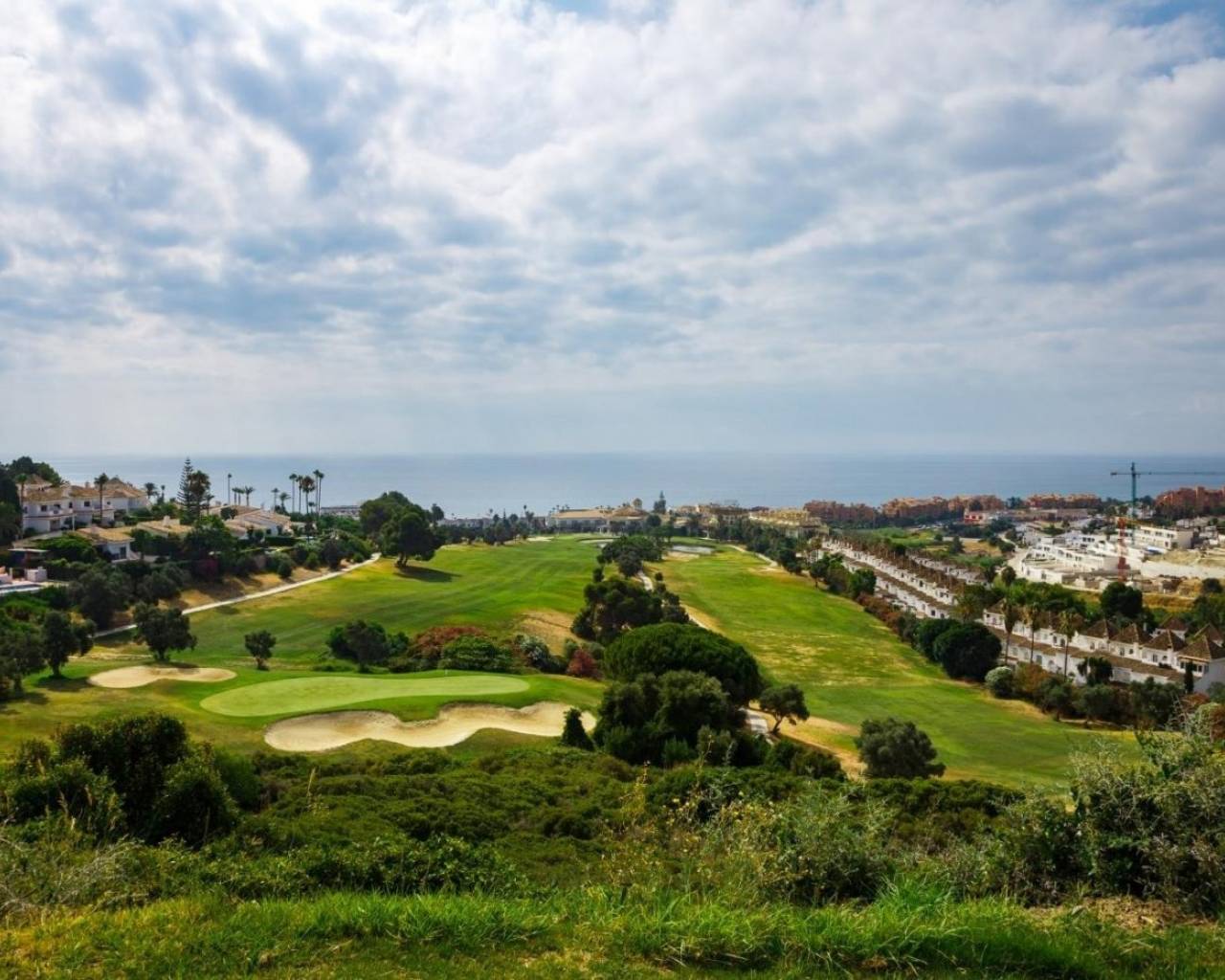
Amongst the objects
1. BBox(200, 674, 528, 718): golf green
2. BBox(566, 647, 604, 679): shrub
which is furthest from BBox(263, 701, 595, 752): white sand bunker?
BBox(566, 647, 604, 679): shrub

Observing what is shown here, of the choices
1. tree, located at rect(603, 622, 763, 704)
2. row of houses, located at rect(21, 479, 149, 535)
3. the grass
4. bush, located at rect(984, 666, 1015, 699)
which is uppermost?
row of houses, located at rect(21, 479, 149, 535)

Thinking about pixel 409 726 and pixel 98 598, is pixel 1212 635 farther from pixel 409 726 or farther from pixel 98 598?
pixel 98 598

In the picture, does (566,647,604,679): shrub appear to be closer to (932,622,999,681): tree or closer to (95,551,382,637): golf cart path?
(95,551,382,637): golf cart path

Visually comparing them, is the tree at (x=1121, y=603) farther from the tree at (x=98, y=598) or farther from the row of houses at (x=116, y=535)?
the row of houses at (x=116, y=535)

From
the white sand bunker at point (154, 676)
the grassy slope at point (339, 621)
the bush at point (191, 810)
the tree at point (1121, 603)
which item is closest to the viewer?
the bush at point (191, 810)

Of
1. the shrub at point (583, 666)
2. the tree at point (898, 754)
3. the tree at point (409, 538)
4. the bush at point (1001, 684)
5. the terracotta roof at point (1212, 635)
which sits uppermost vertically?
the tree at point (409, 538)

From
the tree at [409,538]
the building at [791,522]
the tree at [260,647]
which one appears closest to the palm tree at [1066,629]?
the tree at [260,647]

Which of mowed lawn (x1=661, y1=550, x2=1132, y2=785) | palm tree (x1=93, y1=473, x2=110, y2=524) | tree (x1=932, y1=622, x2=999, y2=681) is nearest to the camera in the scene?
mowed lawn (x1=661, y1=550, x2=1132, y2=785)
